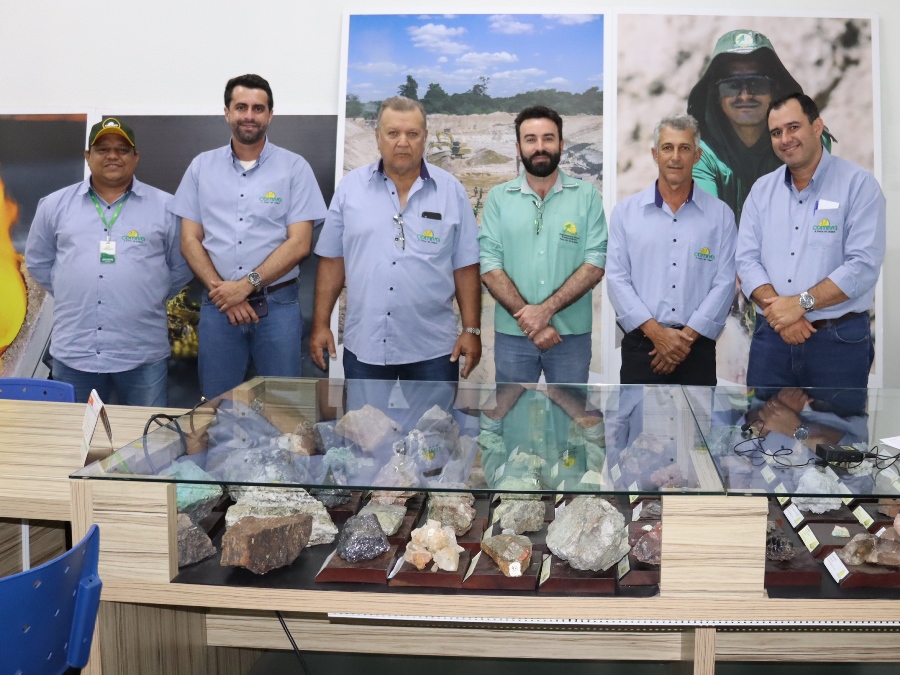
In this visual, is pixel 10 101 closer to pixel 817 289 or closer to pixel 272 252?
pixel 272 252

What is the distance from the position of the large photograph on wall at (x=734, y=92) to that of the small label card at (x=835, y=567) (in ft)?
8.82

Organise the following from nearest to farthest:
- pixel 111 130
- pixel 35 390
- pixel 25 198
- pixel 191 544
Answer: pixel 191 544, pixel 35 390, pixel 111 130, pixel 25 198

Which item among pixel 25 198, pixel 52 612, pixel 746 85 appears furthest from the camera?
pixel 25 198

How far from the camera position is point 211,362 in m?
4.21

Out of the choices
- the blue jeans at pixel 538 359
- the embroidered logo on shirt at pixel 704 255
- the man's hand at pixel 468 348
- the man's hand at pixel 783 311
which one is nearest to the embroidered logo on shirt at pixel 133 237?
the man's hand at pixel 468 348

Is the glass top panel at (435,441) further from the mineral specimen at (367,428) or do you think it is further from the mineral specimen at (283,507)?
the mineral specimen at (283,507)

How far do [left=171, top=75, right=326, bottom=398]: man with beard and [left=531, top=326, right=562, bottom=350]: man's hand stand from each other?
1.16 meters

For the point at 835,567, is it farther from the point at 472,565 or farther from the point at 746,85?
the point at 746,85

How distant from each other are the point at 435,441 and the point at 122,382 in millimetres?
2608

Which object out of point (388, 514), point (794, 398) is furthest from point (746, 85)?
point (388, 514)

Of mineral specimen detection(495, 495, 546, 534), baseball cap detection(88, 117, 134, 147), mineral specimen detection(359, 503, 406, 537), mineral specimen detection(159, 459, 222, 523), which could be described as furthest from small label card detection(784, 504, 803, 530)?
baseball cap detection(88, 117, 134, 147)

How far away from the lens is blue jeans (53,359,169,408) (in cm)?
414

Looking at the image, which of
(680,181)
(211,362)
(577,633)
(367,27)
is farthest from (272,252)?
(577,633)

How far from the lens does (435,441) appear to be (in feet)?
6.79
